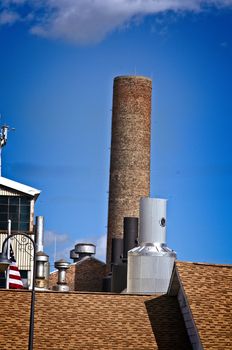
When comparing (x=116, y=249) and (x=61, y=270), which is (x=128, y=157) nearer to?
(x=116, y=249)

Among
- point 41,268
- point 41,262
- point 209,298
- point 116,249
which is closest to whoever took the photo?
point 209,298

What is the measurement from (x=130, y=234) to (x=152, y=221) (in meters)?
7.62

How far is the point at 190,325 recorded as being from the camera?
4066cm

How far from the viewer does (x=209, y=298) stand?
39.8 meters

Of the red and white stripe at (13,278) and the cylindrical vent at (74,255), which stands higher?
the cylindrical vent at (74,255)

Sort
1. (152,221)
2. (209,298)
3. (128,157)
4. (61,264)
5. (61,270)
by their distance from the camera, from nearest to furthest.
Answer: (209,298), (152,221), (61,270), (61,264), (128,157)

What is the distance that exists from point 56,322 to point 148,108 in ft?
137

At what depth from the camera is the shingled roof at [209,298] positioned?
37625 millimetres

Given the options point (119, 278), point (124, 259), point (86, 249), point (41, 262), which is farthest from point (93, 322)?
point (86, 249)

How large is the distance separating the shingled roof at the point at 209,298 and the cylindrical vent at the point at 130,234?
22341 millimetres

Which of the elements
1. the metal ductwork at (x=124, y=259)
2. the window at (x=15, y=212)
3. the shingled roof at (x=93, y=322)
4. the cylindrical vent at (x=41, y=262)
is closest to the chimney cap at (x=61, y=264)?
the metal ductwork at (x=124, y=259)

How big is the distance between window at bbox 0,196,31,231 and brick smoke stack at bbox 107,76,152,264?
642 inches

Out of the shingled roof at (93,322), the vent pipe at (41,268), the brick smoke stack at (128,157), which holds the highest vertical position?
the brick smoke stack at (128,157)

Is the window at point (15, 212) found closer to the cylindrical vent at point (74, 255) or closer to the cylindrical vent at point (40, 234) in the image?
the cylindrical vent at point (40, 234)
